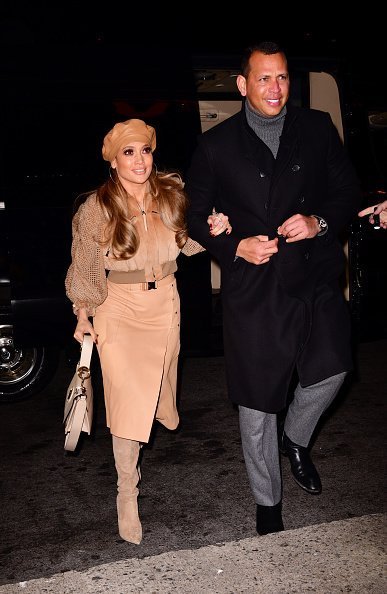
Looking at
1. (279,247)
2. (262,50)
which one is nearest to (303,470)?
(279,247)

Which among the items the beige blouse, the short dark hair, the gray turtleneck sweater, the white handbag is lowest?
the white handbag

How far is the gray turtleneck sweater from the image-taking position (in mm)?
3254

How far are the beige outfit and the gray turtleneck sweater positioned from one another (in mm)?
566

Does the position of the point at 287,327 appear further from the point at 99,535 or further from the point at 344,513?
the point at 99,535

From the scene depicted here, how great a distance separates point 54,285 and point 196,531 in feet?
6.84

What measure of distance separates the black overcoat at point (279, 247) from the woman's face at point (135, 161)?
0.21 m

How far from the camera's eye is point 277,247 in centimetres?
316

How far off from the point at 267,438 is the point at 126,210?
1102 mm

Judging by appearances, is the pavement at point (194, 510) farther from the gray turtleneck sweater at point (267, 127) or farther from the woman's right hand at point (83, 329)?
the gray turtleneck sweater at point (267, 127)

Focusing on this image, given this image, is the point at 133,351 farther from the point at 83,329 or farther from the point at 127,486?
the point at 127,486

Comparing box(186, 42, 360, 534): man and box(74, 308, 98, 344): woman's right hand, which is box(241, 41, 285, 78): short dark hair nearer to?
box(186, 42, 360, 534): man

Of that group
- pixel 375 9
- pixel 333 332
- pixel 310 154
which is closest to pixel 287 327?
pixel 333 332

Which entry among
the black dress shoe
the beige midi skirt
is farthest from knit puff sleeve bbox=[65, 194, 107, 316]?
the black dress shoe

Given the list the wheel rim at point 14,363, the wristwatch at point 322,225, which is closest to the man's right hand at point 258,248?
the wristwatch at point 322,225
